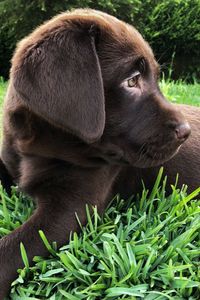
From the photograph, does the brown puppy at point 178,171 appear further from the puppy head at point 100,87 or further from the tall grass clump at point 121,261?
the puppy head at point 100,87

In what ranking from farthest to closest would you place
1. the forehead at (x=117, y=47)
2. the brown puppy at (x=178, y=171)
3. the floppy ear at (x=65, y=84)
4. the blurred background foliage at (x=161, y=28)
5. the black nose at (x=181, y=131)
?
the blurred background foliage at (x=161, y=28) → the brown puppy at (x=178, y=171) → the black nose at (x=181, y=131) → the forehead at (x=117, y=47) → the floppy ear at (x=65, y=84)

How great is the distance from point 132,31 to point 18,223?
117 centimetres

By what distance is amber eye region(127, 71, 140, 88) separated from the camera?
94.0 inches

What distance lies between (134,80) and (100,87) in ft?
0.87

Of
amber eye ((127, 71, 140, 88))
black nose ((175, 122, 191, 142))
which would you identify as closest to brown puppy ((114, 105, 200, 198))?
black nose ((175, 122, 191, 142))

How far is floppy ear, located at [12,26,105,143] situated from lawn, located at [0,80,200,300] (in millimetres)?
514

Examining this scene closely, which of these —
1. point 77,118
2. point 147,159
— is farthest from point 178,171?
point 77,118

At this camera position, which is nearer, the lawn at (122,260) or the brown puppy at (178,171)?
the lawn at (122,260)

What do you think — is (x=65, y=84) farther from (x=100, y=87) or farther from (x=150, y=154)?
(x=150, y=154)

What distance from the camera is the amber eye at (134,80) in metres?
2.39

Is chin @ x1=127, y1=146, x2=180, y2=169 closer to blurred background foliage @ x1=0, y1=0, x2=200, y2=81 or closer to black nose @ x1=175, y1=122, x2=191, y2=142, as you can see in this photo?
black nose @ x1=175, y1=122, x2=191, y2=142

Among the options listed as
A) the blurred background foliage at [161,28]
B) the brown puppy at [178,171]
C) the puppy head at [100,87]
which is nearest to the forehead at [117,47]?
the puppy head at [100,87]

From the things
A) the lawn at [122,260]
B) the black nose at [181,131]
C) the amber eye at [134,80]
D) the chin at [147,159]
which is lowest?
the lawn at [122,260]

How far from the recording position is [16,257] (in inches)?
90.0
